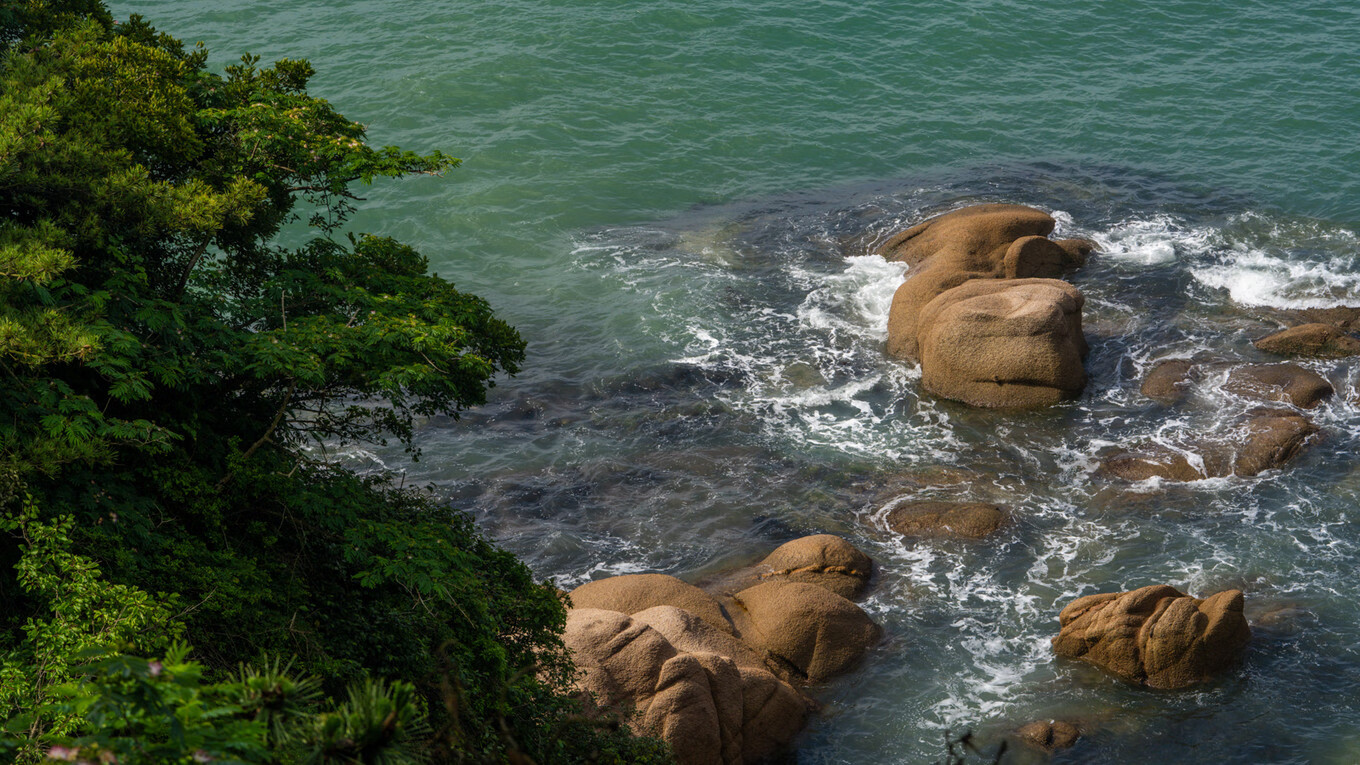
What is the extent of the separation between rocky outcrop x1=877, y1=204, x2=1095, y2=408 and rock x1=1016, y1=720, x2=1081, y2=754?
8.87 m

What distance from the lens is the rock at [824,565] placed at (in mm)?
18078

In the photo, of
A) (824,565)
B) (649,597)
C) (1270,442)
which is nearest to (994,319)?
(1270,442)

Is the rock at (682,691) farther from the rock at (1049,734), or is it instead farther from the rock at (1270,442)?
the rock at (1270,442)

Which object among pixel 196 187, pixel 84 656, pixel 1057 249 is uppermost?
pixel 196 187

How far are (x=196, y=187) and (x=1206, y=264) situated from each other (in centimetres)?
2504

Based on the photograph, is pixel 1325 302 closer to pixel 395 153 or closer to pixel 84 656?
pixel 395 153

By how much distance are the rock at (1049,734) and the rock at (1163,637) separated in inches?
62.2

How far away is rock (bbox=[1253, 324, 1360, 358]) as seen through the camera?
2375 centimetres

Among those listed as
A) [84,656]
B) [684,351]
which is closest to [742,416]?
[684,351]

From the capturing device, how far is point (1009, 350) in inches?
886

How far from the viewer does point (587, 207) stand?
3297 centimetres

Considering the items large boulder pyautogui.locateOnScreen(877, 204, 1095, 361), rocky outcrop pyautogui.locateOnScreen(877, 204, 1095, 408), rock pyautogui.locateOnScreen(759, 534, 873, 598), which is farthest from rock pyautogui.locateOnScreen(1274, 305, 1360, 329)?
rock pyautogui.locateOnScreen(759, 534, 873, 598)

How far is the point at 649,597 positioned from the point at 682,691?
301 cm

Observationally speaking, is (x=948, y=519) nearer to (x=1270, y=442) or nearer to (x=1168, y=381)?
(x=1270, y=442)
